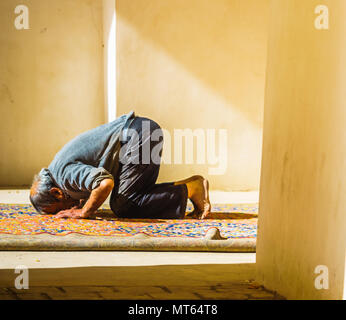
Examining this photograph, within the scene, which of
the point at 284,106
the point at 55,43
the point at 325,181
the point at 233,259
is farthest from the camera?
the point at 55,43

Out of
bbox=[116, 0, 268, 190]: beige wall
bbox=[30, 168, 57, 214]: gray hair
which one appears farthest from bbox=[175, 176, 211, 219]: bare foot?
bbox=[116, 0, 268, 190]: beige wall

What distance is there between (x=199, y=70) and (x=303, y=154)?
4776 mm

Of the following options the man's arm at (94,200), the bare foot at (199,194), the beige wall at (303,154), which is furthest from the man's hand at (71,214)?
the beige wall at (303,154)

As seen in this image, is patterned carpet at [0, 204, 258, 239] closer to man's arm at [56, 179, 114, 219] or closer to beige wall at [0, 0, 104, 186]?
man's arm at [56, 179, 114, 219]

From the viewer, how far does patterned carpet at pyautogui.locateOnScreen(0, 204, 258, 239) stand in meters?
4.04

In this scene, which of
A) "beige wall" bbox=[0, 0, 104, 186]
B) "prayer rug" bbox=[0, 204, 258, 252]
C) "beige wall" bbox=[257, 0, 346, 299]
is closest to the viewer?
"beige wall" bbox=[257, 0, 346, 299]

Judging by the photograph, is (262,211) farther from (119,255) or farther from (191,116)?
(191,116)

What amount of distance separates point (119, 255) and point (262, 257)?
3.45 ft

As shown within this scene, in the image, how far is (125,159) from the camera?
483 centimetres

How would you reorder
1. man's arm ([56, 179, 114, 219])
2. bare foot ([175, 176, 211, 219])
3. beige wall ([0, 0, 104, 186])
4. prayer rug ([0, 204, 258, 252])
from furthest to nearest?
beige wall ([0, 0, 104, 186]) < bare foot ([175, 176, 211, 219]) < man's arm ([56, 179, 114, 219]) < prayer rug ([0, 204, 258, 252])

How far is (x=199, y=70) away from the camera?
708 centimetres

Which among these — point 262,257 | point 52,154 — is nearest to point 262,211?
point 262,257

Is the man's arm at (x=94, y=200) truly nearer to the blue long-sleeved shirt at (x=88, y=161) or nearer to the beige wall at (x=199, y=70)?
the blue long-sleeved shirt at (x=88, y=161)

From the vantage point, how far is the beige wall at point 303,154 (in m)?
2.18
